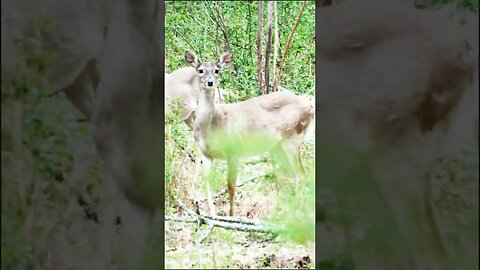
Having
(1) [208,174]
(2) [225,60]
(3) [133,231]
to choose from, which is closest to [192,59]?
(2) [225,60]

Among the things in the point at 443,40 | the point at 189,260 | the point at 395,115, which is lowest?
the point at 189,260

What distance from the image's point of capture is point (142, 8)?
970 mm

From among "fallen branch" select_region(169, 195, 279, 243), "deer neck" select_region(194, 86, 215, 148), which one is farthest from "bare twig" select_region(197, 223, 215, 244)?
"deer neck" select_region(194, 86, 215, 148)

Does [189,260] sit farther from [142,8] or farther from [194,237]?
[142,8]

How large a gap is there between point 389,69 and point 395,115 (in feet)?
0.23

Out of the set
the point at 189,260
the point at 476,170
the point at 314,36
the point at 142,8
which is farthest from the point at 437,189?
the point at 142,8

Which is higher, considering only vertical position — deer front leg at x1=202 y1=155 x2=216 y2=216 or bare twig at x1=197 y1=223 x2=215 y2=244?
deer front leg at x1=202 y1=155 x2=216 y2=216

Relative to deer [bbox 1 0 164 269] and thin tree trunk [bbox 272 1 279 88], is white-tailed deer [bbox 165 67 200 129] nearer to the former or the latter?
deer [bbox 1 0 164 269]

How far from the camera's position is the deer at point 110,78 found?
0.95 metres

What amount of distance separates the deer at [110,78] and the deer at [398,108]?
27 cm

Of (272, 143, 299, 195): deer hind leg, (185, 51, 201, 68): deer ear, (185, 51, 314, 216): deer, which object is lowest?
(272, 143, 299, 195): deer hind leg

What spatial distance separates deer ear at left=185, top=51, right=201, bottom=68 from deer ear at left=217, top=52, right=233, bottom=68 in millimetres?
34

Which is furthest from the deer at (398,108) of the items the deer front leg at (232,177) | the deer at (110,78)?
the deer at (110,78)

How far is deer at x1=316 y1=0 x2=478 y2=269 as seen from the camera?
0.92m
